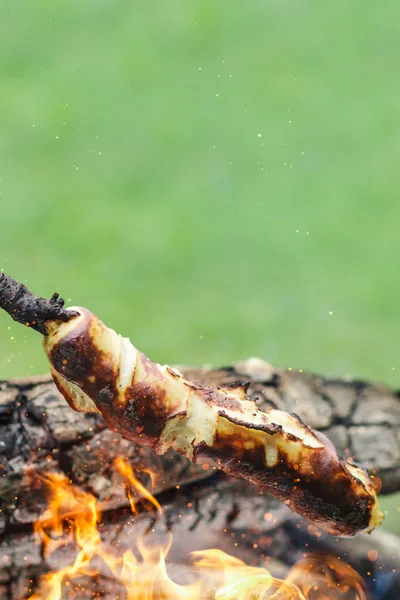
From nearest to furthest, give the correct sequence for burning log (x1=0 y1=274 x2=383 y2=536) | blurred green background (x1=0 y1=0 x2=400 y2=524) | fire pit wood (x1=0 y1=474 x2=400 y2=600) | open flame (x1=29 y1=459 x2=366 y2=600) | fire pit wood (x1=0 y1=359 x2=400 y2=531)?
burning log (x1=0 y1=274 x2=383 y2=536), open flame (x1=29 y1=459 x2=366 y2=600), fire pit wood (x1=0 y1=474 x2=400 y2=600), fire pit wood (x1=0 y1=359 x2=400 y2=531), blurred green background (x1=0 y1=0 x2=400 y2=524)

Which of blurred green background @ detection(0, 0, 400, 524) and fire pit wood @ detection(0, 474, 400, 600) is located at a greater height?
blurred green background @ detection(0, 0, 400, 524)

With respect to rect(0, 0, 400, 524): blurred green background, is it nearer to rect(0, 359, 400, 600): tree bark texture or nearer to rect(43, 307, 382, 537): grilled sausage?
rect(0, 359, 400, 600): tree bark texture

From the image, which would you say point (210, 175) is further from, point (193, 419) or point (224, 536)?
point (193, 419)

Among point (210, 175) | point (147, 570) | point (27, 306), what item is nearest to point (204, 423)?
point (27, 306)

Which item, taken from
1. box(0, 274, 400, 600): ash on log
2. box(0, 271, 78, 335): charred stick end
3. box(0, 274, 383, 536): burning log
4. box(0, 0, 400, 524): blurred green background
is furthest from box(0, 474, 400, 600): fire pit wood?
box(0, 0, 400, 524): blurred green background

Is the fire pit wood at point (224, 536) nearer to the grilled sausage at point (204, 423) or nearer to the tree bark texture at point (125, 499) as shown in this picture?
the tree bark texture at point (125, 499)

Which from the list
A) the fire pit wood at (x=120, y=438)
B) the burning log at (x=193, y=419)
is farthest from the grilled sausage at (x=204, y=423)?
the fire pit wood at (x=120, y=438)

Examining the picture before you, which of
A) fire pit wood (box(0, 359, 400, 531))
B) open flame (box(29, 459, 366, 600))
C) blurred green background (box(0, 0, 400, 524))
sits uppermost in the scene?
blurred green background (box(0, 0, 400, 524))
